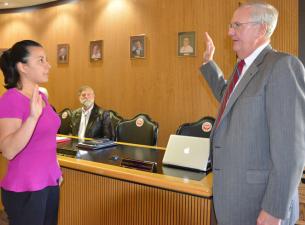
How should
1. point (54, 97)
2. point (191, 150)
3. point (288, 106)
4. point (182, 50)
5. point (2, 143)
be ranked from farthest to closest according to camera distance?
1. point (54, 97)
2. point (182, 50)
3. point (191, 150)
4. point (2, 143)
5. point (288, 106)

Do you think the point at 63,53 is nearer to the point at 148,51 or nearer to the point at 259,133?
the point at 148,51

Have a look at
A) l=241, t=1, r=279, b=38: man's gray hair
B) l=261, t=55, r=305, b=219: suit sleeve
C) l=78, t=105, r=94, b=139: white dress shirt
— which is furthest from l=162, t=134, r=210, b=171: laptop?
l=78, t=105, r=94, b=139: white dress shirt

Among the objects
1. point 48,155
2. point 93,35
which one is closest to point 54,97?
point 93,35

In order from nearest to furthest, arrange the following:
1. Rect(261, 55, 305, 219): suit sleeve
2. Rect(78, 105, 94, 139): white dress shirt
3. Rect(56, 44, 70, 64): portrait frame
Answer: Rect(261, 55, 305, 219): suit sleeve → Rect(78, 105, 94, 139): white dress shirt → Rect(56, 44, 70, 64): portrait frame

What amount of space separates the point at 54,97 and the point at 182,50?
293cm

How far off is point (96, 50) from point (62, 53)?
0.88m

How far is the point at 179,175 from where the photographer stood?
5.46 ft

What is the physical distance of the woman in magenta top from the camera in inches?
53.2

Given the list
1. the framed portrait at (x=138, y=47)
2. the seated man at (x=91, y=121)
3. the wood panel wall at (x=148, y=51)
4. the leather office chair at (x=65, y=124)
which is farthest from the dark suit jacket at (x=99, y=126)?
the framed portrait at (x=138, y=47)

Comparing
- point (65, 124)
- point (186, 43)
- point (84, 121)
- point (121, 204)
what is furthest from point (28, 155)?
point (186, 43)

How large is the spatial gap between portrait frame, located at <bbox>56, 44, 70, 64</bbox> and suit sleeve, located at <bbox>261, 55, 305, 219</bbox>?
4918mm

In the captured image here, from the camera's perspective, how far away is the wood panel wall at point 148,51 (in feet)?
13.0

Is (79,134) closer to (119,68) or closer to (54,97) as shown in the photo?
(119,68)

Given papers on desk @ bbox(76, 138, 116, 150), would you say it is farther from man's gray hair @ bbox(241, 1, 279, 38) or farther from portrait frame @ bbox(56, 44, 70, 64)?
portrait frame @ bbox(56, 44, 70, 64)
